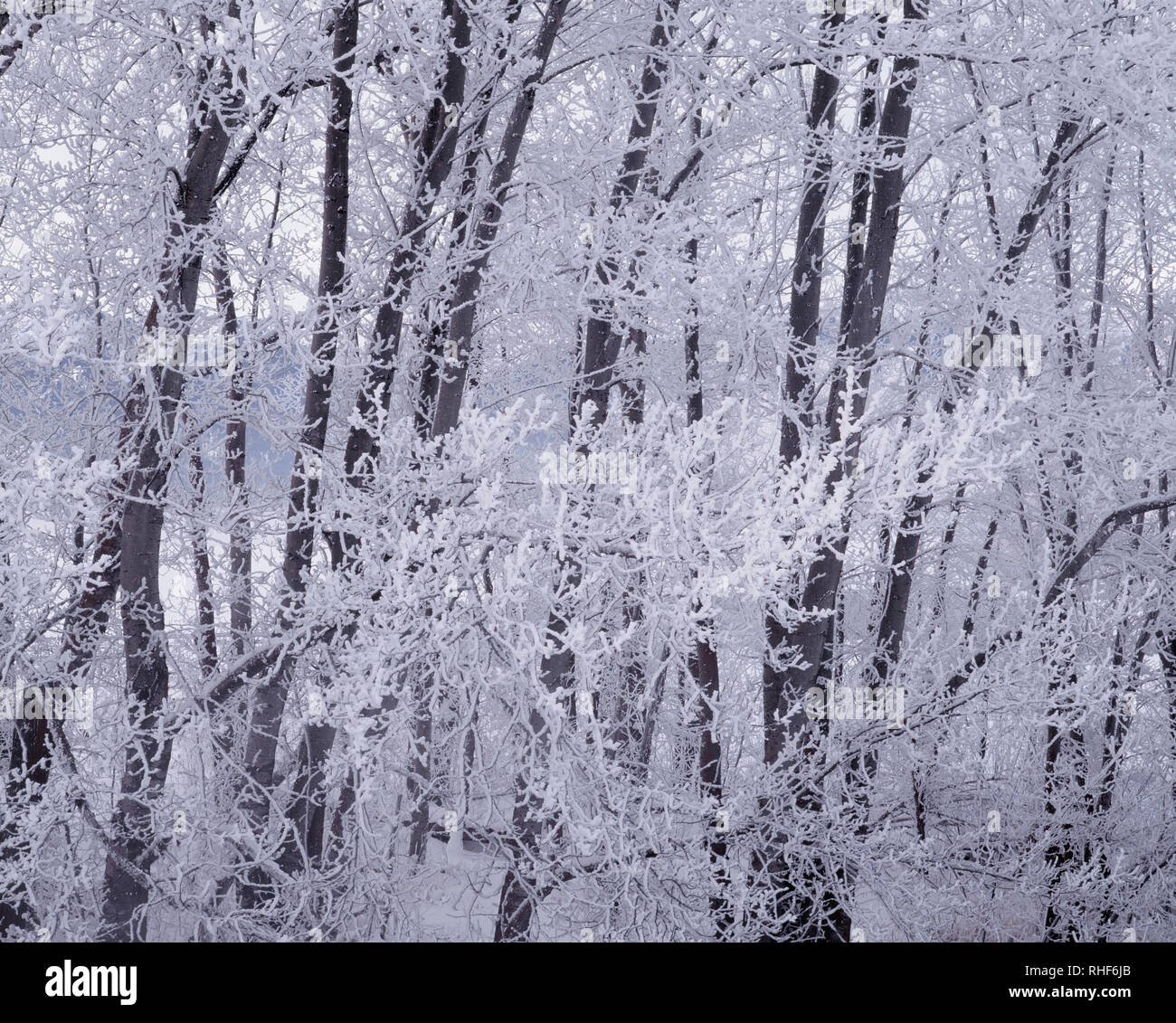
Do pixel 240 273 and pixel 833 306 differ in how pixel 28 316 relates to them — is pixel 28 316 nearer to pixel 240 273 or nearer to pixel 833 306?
pixel 240 273

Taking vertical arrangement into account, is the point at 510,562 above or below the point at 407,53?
below

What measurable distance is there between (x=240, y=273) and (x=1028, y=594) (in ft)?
16.0

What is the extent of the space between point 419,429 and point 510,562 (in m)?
1.73

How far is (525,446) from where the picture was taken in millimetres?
6375

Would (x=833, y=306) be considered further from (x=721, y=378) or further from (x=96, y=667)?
(x=96, y=667)

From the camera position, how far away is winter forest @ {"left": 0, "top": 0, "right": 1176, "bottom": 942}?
5.06 meters

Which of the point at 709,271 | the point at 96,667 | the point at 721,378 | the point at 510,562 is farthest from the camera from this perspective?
the point at 721,378

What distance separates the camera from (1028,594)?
6238mm

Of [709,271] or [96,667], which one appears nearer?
[709,271]

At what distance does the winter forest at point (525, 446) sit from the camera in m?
5.06
